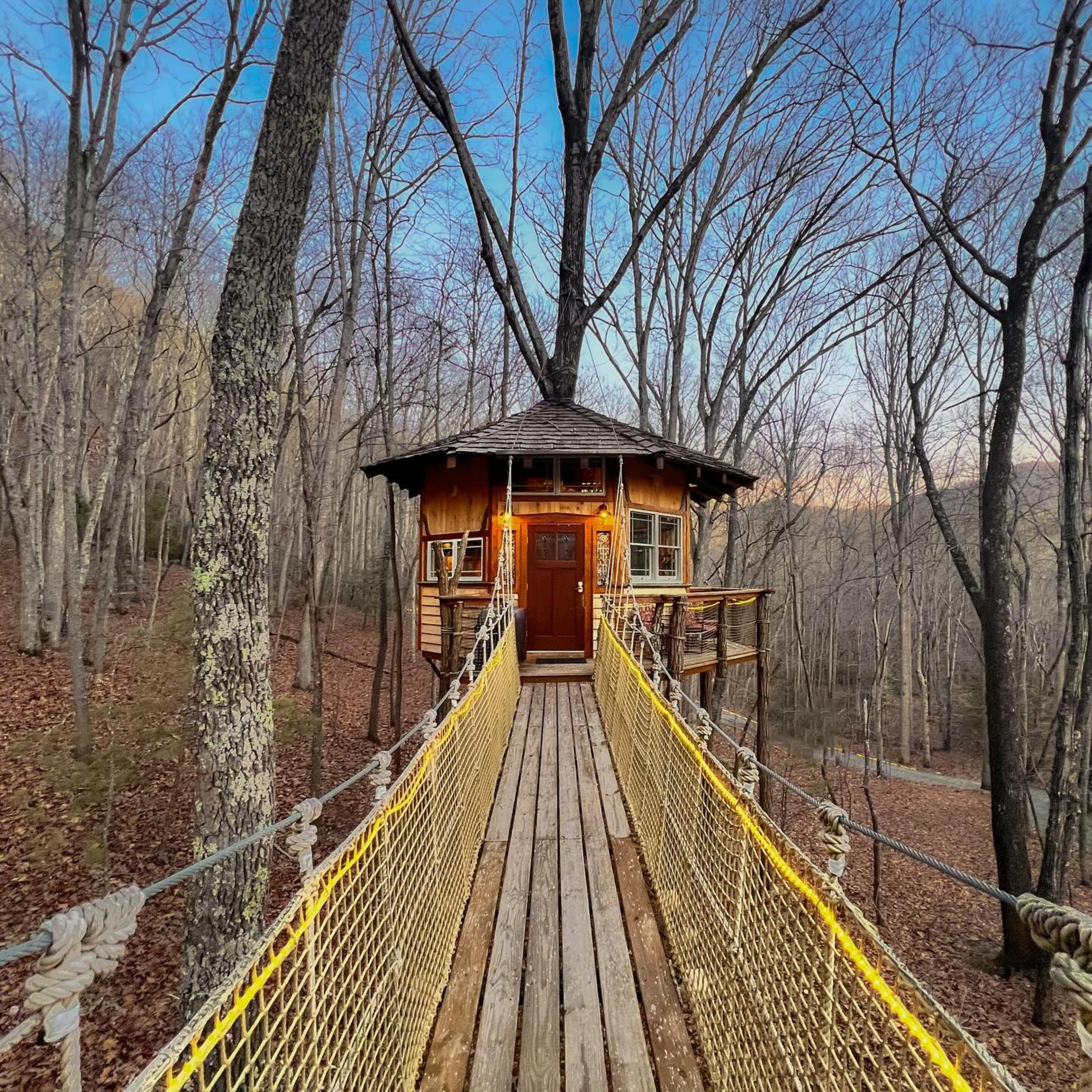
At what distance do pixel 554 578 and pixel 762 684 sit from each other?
4.89 meters

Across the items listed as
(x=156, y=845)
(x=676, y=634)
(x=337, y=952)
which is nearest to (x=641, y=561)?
(x=676, y=634)

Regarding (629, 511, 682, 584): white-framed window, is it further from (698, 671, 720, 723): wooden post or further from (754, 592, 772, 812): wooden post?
(698, 671, 720, 723): wooden post

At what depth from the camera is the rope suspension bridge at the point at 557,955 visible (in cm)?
121

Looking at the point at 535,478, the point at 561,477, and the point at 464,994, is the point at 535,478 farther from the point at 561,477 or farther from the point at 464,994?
the point at 464,994

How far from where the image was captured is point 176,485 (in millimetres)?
26781

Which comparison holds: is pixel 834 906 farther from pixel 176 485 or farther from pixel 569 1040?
pixel 176 485

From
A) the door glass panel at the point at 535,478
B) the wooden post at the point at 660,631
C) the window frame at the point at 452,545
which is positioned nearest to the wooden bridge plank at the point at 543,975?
the wooden post at the point at 660,631

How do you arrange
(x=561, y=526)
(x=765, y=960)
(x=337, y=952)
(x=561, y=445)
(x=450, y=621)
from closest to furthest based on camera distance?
(x=337, y=952), (x=765, y=960), (x=450, y=621), (x=561, y=445), (x=561, y=526)

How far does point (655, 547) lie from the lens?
11312 mm

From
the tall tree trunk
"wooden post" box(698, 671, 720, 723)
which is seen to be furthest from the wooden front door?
the tall tree trunk

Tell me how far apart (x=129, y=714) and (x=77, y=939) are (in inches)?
416

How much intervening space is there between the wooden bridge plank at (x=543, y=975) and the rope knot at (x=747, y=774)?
1.41 m

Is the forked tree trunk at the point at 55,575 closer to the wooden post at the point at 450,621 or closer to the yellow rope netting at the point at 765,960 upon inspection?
the wooden post at the point at 450,621

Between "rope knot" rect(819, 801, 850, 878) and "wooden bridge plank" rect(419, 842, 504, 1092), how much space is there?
185 centimetres
